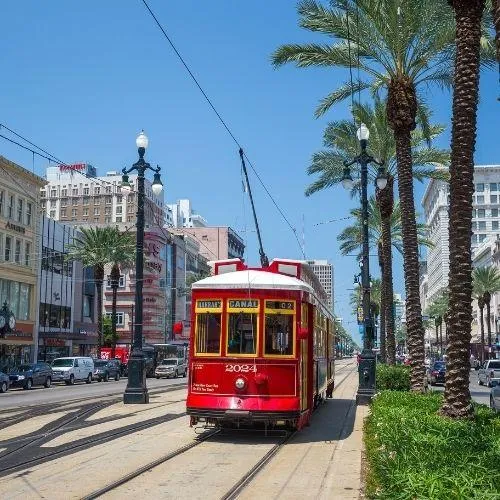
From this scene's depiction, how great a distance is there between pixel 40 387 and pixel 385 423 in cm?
3735

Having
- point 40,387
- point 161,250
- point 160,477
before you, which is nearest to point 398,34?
point 160,477

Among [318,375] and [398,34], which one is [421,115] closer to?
[398,34]

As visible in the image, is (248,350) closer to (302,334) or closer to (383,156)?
(302,334)

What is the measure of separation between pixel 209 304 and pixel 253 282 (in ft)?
3.32

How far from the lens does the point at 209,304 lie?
13695mm

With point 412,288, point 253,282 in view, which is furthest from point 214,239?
point 253,282

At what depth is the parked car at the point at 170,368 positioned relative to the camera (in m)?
55.0

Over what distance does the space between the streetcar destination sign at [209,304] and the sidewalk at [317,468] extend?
120 inches

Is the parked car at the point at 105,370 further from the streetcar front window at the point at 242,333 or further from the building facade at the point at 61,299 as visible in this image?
the streetcar front window at the point at 242,333

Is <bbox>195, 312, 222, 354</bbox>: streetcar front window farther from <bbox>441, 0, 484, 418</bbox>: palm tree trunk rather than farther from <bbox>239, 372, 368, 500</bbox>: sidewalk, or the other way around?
<bbox>441, 0, 484, 418</bbox>: palm tree trunk

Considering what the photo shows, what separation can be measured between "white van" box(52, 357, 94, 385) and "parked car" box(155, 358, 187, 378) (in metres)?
7.30

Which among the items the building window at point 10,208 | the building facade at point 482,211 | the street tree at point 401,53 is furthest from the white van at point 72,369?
the building facade at point 482,211

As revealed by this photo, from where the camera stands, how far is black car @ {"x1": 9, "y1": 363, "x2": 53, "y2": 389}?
132ft

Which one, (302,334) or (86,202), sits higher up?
(86,202)
